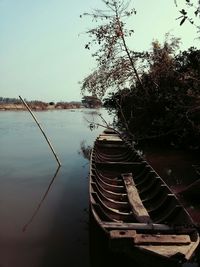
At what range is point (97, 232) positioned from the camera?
7.09m

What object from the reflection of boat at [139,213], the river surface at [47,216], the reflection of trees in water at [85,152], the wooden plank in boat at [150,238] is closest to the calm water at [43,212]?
the river surface at [47,216]

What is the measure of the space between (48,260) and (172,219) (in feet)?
8.52

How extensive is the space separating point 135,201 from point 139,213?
0.96 meters

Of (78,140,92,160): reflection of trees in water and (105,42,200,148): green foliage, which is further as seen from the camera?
(78,140,92,160): reflection of trees in water

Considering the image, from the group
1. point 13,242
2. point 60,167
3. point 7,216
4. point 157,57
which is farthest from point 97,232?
point 157,57

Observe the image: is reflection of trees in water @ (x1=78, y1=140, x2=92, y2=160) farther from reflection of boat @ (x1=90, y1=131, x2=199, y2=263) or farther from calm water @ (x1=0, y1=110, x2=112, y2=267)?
reflection of boat @ (x1=90, y1=131, x2=199, y2=263)

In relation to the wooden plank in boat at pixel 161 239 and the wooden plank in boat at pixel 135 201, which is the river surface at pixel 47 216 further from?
the wooden plank in boat at pixel 161 239

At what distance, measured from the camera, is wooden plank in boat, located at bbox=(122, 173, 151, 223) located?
8.15 meters

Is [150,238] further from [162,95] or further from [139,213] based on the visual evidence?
[162,95]

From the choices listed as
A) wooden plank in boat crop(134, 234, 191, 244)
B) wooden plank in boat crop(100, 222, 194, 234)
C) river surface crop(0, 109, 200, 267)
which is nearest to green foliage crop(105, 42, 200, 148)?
river surface crop(0, 109, 200, 267)

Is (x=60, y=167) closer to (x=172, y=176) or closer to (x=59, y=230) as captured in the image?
(x=172, y=176)

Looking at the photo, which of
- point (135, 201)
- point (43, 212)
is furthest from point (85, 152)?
A: point (135, 201)

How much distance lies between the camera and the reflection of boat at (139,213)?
592 cm

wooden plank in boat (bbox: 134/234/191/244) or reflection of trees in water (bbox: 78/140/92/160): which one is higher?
wooden plank in boat (bbox: 134/234/191/244)
